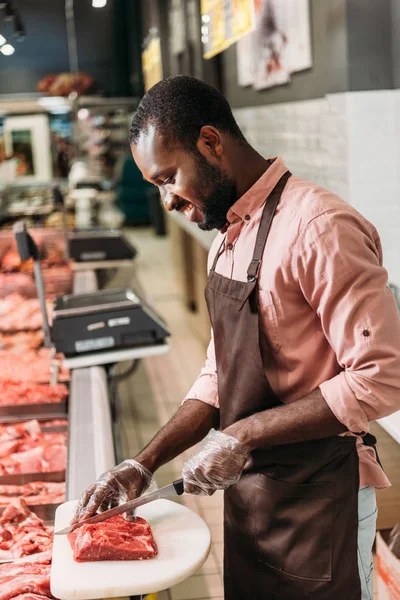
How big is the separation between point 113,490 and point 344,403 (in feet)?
2.09

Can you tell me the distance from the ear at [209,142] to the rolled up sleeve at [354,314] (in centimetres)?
29

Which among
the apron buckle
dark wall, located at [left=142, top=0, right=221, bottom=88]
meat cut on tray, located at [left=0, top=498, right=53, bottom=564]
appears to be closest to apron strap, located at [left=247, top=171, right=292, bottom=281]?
the apron buckle

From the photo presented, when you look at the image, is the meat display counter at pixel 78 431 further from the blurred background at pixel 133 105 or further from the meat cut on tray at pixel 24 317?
the meat cut on tray at pixel 24 317

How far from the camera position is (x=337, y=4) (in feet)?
12.1

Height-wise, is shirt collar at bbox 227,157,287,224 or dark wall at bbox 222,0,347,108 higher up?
dark wall at bbox 222,0,347,108

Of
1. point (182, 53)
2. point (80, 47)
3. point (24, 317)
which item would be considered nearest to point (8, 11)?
point (24, 317)

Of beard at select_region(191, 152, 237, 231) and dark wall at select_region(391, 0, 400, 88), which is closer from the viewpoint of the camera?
beard at select_region(191, 152, 237, 231)

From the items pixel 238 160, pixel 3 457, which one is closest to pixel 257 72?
pixel 3 457

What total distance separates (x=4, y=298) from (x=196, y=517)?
419 cm

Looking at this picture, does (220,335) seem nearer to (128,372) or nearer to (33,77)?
(128,372)

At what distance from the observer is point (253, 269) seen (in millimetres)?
1717

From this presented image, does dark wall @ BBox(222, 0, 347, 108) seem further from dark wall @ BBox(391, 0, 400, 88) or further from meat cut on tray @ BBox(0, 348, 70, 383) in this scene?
meat cut on tray @ BBox(0, 348, 70, 383)

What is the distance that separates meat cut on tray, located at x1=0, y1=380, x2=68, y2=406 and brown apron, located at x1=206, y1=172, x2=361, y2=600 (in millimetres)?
1669

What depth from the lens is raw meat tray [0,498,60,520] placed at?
2459 millimetres
